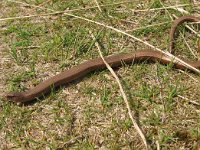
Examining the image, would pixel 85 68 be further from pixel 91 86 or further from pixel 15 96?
pixel 15 96

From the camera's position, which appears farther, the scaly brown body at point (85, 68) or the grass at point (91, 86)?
the scaly brown body at point (85, 68)

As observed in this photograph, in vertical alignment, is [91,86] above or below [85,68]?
below

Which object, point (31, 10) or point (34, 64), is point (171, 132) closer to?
point (34, 64)

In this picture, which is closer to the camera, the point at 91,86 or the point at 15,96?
the point at 15,96

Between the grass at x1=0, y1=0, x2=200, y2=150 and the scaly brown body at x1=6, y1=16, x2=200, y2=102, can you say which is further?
the scaly brown body at x1=6, y1=16, x2=200, y2=102

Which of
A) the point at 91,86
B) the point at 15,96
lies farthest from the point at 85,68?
the point at 15,96

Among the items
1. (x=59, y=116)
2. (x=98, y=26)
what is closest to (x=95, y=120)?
(x=59, y=116)

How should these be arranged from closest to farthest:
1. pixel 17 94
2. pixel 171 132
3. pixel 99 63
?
pixel 171 132
pixel 17 94
pixel 99 63

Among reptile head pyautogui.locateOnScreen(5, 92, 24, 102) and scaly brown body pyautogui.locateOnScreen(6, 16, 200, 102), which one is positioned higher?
scaly brown body pyautogui.locateOnScreen(6, 16, 200, 102)
